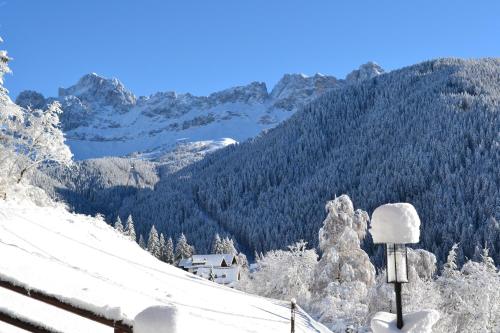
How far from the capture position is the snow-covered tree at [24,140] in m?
20.5

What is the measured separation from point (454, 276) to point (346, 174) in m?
136

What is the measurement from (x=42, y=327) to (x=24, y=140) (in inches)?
783

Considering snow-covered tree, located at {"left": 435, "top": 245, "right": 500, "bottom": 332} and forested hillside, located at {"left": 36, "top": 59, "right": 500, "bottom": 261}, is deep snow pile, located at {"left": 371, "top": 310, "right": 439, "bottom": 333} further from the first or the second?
forested hillside, located at {"left": 36, "top": 59, "right": 500, "bottom": 261}

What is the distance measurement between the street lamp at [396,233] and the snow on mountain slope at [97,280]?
264cm

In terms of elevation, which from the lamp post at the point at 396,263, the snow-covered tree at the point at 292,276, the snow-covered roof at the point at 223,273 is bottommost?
the lamp post at the point at 396,263

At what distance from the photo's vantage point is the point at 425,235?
103375 millimetres

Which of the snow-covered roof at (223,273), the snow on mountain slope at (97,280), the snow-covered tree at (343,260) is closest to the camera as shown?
the snow on mountain slope at (97,280)

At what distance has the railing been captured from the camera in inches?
134

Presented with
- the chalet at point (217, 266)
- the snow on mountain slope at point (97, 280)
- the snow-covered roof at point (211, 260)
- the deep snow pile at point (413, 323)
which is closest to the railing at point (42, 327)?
the snow on mountain slope at point (97, 280)

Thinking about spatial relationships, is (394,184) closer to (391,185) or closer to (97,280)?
(391,185)

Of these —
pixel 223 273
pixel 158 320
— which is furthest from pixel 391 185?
pixel 158 320

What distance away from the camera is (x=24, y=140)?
21.5 metres

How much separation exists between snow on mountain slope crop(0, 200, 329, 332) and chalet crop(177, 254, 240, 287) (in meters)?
67.1

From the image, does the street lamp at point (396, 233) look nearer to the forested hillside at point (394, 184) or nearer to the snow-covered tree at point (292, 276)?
the snow-covered tree at point (292, 276)
